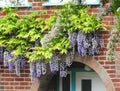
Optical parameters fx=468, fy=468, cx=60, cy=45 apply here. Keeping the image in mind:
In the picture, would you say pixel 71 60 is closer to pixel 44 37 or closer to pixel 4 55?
pixel 44 37

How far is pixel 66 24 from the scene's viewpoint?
844 centimetres

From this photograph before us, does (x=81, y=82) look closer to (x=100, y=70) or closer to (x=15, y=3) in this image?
(x=100, y=70)

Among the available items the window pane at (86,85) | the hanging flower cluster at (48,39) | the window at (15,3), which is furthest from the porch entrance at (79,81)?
the window at (15,3)

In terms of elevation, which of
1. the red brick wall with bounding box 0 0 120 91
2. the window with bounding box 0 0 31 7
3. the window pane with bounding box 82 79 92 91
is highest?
the window with bounding box 0 0 31 7

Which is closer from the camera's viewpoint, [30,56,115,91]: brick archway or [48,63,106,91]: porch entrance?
[30,56,115,91]: brick archway

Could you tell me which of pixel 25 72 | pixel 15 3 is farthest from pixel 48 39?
pixel 15 3

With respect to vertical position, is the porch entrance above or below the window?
below

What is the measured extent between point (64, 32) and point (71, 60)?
0.54 meters

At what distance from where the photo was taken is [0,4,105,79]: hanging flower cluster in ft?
27.6

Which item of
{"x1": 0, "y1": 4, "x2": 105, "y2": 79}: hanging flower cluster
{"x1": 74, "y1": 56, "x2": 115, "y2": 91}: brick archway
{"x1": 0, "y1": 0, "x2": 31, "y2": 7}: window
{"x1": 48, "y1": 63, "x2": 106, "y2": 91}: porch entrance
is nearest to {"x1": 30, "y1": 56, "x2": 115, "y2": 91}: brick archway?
{"x1": 74, "y1": 56, "x2": 115, "y2": 91}: brick archway

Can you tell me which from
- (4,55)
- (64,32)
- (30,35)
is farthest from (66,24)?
(4,55)

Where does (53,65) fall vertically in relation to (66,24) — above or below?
below

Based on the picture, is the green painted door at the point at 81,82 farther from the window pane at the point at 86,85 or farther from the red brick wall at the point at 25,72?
the red brick wall at the point at 25,72

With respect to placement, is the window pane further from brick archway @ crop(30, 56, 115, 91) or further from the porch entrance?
brick archway @ crop(30, 56, 115, 91)
